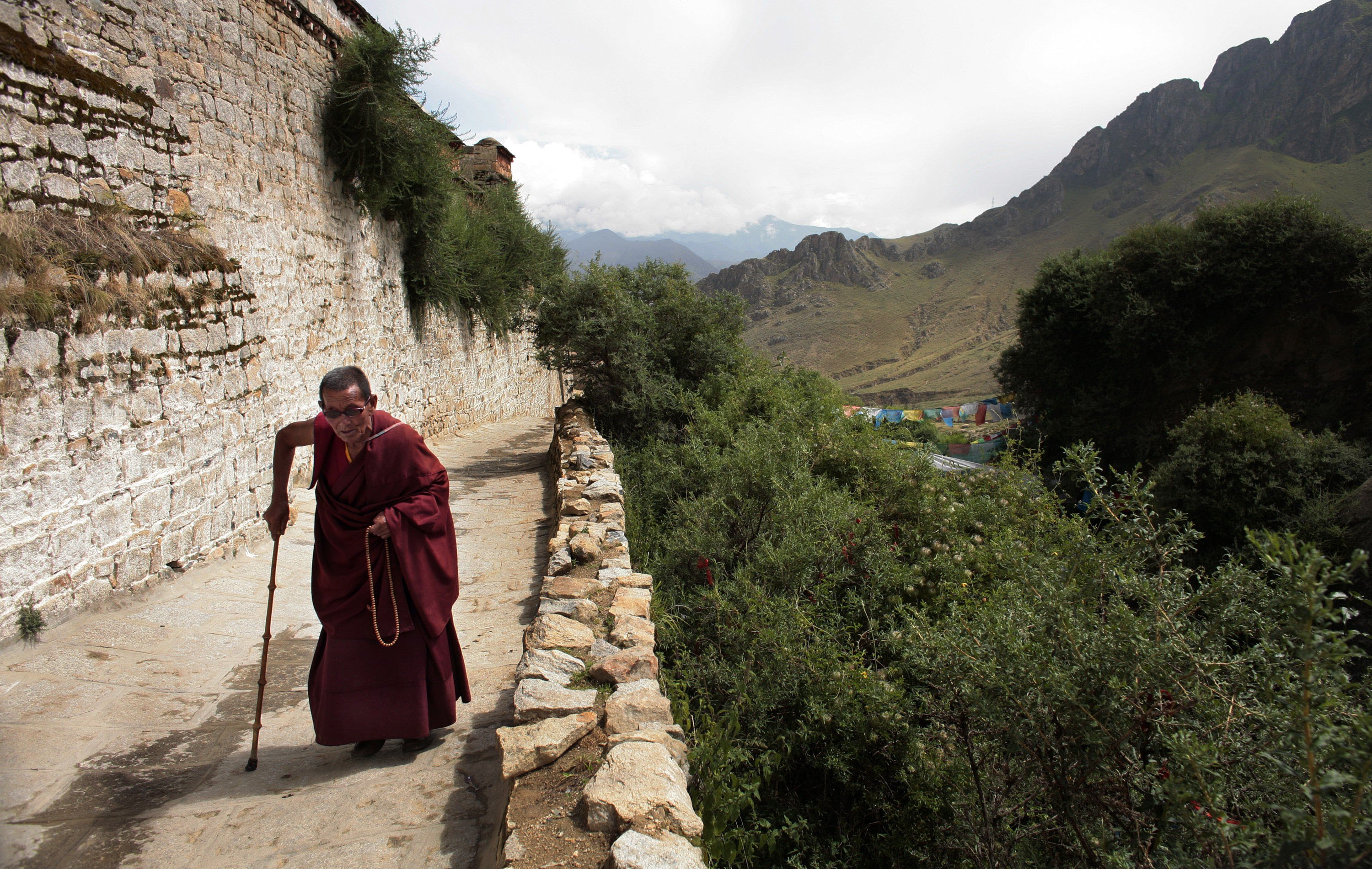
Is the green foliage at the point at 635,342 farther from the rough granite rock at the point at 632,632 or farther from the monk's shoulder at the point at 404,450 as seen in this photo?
the monk's shoulder at the point at 404,450

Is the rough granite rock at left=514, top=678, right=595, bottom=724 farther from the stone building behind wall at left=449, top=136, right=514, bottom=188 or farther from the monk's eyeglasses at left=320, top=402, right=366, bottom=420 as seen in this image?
the stone building behind wall at left=449, top=136, right=514, bottom=188

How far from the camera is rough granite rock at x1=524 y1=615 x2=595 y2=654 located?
324 cm

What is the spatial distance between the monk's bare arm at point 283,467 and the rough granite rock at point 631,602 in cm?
167

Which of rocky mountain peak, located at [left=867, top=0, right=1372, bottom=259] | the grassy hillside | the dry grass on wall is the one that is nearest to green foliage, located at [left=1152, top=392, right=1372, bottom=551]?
the dry grass on wall

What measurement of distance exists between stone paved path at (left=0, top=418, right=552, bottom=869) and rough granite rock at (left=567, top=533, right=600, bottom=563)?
2.01ft

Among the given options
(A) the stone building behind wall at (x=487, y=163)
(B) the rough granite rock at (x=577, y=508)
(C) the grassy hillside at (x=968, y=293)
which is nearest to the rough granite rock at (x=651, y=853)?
(B) the rough granite rock at (x=577, y=508)

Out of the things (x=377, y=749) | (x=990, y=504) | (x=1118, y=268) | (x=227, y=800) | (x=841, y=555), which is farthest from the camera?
(x=1118, y=268)

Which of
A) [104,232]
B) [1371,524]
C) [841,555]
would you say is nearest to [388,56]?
[104,232]

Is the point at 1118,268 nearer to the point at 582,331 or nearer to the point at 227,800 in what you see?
the point at 582,331

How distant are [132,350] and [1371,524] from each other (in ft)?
50.6

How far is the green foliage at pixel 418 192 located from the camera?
8.31 meters

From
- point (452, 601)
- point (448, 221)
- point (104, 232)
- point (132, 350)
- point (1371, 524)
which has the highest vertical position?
point (448, 221)

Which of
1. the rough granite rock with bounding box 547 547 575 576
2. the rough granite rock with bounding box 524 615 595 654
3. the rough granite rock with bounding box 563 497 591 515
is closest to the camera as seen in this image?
the rough granite rock with bounding box 524 615 595 654

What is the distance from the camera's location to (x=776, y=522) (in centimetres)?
546
